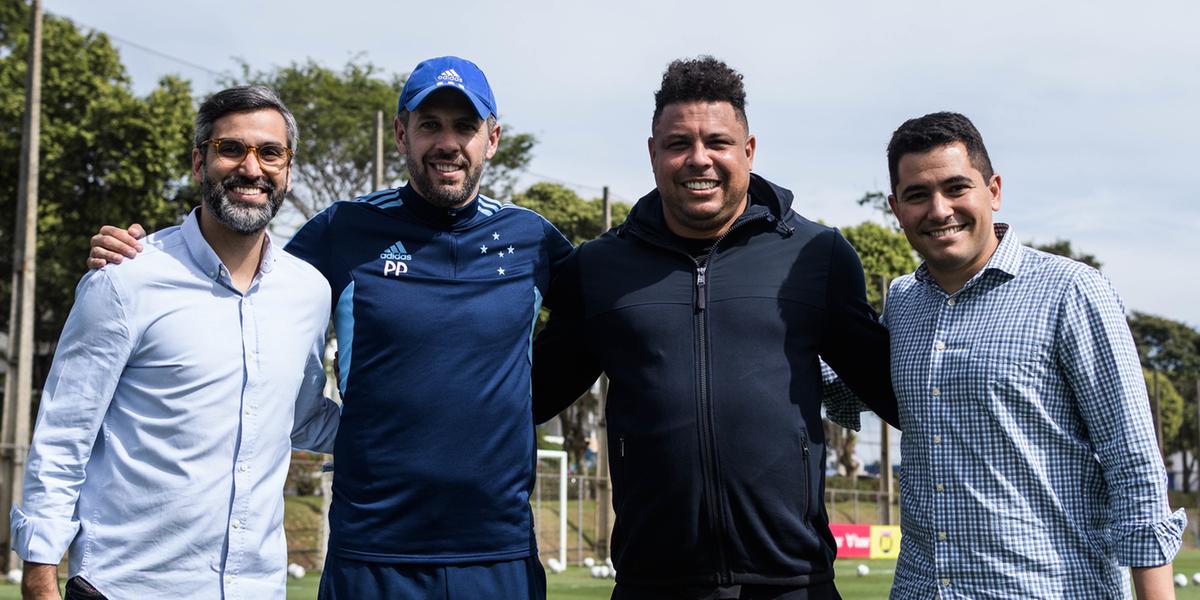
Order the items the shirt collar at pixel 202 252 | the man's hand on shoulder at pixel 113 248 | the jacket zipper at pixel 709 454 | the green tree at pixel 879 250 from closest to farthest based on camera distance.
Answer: the man's hand on shoulder at pixel 113 248
the shirt collar at pixel 202 252
the jacket zipper at pixel 709 454
the green tree at pixel 879 250

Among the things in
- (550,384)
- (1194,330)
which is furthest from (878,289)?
(1194,330)

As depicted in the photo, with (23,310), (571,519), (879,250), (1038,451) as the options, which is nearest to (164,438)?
(1038,451)

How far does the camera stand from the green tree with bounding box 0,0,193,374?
909 inches

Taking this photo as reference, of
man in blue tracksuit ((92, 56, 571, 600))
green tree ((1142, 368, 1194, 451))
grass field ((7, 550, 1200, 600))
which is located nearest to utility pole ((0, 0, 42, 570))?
grass field ((7, 550, 1200, 600))

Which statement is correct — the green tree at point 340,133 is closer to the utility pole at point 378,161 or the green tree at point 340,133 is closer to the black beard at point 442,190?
the utility pole at point 378,161

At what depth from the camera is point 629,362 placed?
14.9ft

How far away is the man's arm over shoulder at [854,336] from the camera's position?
182 inches

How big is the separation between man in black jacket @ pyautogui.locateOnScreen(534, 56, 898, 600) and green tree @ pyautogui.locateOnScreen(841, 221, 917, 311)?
33.2m

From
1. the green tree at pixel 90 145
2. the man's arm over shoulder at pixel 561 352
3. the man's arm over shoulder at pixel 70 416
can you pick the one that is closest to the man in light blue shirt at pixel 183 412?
the man's arm over shoulder at pixel 70 416

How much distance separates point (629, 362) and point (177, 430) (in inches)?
61.8

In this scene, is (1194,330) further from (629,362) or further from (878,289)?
(629,362)

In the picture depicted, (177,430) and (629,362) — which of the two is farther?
(629,362)

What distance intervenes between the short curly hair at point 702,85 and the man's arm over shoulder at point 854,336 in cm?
65

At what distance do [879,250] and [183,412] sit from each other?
119 feet
